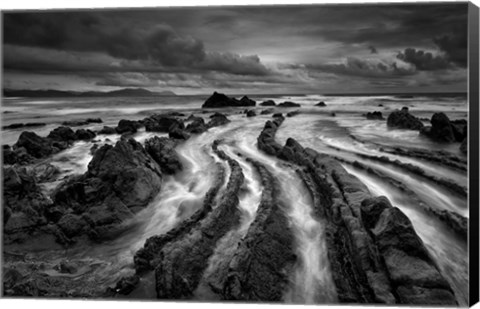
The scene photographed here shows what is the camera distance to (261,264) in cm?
436

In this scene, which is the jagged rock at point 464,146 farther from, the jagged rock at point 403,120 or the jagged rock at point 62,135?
the jagged rock at point 62,135

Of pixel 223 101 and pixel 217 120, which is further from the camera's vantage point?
pixel 217 120

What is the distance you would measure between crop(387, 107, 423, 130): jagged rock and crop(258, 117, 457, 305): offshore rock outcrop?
0.85 m

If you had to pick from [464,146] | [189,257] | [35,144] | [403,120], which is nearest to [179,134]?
[35,144]

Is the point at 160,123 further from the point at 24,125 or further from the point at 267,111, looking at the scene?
the point at 24,125

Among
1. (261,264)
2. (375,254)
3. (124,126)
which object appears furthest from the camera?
(124,126)

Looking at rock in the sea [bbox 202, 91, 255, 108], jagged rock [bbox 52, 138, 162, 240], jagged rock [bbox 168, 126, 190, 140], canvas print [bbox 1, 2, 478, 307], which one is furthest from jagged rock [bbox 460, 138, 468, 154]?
jagged rock [bbox 52, 138, 162, 240]

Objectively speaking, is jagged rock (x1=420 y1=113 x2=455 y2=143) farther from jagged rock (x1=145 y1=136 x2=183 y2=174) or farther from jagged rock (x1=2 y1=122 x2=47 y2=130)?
jagged rock (x1=2 y1=122 x2=47 y2=130)

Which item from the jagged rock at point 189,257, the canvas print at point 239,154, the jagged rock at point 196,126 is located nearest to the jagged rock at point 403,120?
the canvas print at point 239,154

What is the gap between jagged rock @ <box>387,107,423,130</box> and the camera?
191 inches

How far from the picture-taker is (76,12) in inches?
202

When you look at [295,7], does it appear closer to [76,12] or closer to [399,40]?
[399,40]

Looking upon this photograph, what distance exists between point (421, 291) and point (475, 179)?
4.26ft

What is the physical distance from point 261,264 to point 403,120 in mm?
2379
